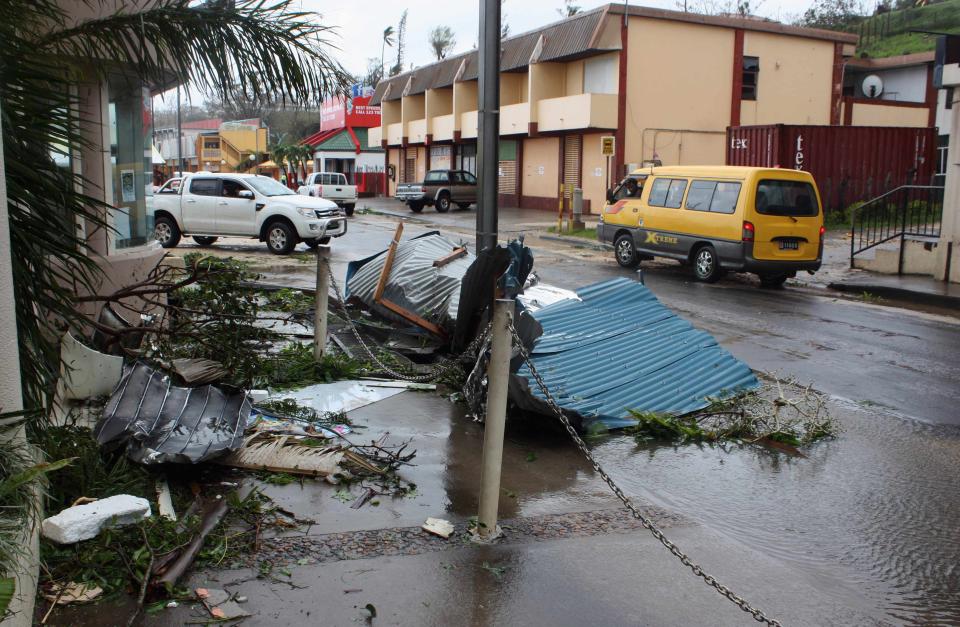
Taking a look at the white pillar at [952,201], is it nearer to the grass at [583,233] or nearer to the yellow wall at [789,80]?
the grass at [583,233]

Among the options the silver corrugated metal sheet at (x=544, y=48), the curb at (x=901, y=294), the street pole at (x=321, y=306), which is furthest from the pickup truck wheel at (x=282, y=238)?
the silver corrugated metal sheet at (x=544, y=48)

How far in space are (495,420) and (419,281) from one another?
5382 millimetres

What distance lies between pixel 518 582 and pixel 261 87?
398cm

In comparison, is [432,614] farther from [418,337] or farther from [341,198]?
[341,198]

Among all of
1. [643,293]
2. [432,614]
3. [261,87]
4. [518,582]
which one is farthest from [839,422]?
[261,87]

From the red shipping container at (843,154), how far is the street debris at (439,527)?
2459cm

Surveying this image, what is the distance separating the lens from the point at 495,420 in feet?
15.9

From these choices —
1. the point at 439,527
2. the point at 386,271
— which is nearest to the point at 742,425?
the point at 439,527

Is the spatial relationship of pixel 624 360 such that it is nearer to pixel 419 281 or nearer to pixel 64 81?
pixel 419 281

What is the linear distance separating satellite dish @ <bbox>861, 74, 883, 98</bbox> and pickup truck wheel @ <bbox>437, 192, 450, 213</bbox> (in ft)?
64.0

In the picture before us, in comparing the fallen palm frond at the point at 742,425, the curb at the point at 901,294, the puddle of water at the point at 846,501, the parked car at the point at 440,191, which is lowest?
the puddle of water at the point at 846,501

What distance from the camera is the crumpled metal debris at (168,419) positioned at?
17.5 ft

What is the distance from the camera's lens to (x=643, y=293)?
31.2ft

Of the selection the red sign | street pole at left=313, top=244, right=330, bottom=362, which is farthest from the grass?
the red sign
